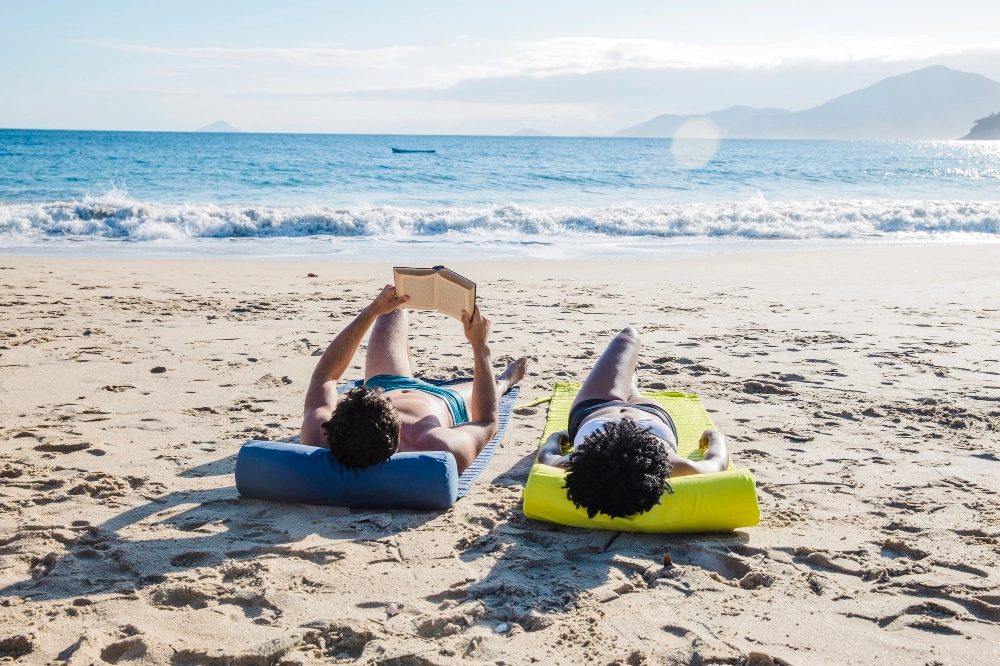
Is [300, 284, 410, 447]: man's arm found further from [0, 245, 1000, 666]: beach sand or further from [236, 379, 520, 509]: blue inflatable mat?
[0, 245, 1000, 666]: beach sand

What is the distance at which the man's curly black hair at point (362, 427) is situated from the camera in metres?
3.61

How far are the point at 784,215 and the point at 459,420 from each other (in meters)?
16.1

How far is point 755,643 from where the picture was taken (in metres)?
2.65

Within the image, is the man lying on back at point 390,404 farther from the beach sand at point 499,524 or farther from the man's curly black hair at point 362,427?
the beach sand at point 499,524

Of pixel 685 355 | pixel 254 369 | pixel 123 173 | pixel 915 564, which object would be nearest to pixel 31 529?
pixel 254 369

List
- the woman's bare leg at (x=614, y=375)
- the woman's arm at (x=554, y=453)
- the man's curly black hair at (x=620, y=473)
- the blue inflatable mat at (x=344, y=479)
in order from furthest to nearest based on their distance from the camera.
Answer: the woman's bare leg at (x=614, y=375)
the woman's arm at (x=554, y=453)
the blue inflatable mat at (x=344, y=479)
the man's curly black hair at (x=620, y=473)

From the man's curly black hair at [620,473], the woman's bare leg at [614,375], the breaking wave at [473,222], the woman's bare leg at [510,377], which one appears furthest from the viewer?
the breaking wave at [473,222]

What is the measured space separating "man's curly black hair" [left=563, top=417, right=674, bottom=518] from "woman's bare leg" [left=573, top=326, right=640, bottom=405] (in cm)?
94

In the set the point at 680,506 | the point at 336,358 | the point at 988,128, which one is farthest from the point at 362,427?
the point at 988,128

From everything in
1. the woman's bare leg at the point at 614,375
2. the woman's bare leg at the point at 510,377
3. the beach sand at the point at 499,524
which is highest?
the woman's bare leg at the point at 614,375

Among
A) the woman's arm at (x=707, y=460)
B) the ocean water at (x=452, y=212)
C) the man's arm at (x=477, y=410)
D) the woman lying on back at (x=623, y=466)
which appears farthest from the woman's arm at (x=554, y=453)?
the ocean water at (x=452, y=212)

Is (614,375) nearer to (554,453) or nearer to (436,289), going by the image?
(554,453)

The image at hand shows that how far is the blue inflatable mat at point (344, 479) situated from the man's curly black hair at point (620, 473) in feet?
2.33

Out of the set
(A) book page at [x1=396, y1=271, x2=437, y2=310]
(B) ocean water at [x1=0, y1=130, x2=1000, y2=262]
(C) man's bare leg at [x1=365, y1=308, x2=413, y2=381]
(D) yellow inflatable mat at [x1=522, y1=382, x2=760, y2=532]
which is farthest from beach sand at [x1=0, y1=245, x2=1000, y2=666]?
(B) ocean water at [x1=0, y1=130, x2=1000, y2=262]
